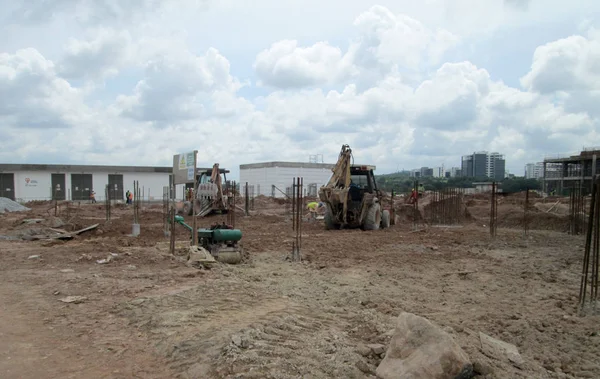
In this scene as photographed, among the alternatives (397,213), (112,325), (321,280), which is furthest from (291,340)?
(397,213)

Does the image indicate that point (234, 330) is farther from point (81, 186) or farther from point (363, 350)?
point (81, 186)

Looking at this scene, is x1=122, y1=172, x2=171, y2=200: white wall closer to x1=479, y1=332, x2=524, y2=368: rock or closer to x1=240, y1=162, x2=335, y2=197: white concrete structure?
x1=240, y1=162, x2=335, y2=197: white concrete structure

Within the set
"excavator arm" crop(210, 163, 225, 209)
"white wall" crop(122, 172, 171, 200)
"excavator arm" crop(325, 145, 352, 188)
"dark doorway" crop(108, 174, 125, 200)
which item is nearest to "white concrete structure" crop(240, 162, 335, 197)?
"white wall" crop(122, 172, 171, 200)

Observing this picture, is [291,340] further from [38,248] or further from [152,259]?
[38,248]

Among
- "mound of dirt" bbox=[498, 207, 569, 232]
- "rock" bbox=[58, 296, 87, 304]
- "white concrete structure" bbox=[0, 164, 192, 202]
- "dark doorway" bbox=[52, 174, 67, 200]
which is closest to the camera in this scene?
"rock" bbox=[58, 296, 87, 304]

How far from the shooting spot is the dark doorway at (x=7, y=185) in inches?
1544

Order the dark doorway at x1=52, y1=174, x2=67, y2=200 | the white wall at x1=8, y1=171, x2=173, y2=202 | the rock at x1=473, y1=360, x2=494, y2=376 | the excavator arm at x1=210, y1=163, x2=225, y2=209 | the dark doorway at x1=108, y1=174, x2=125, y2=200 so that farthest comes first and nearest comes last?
the dark doorway at x1=108, y1=174, x2=125, y2=200 < the dark doorway at x1=52, y1=174, x2=67, y2=200 < the white wall at x1=8, y1=171, x2=173, y2=202 < the excavator arm at x1=210, y1=163, x2=225, y2=209 < the rock at x1=473, y1=360, x2=494, y2=376

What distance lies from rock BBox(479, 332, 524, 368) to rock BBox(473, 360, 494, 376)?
14.4 inches

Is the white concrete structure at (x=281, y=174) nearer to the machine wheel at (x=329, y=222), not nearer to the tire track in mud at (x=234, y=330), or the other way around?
the machine wheel at (x=329, y=222)

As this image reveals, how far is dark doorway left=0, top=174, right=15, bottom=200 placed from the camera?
129ft

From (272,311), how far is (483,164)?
6946cm

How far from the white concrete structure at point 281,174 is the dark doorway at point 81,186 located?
1529 cm

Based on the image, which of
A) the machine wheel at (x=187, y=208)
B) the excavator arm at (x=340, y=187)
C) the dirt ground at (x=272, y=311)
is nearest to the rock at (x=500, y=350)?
the dirt ground at (x=272, y=311)

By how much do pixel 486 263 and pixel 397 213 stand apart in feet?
48.6
